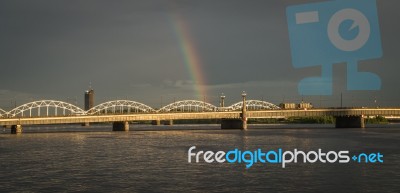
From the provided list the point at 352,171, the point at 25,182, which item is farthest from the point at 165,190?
the point at 352,171

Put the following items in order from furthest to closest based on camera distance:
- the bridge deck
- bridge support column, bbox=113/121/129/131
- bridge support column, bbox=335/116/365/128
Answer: bridge support column, bbox=335/116/365/128, bridge support column, bbox=113/121/129/131, the bridge deck

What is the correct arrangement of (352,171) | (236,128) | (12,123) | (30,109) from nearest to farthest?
(352,171) < (12,123) < (30,109) < (236,128)

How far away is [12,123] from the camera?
14500 cm

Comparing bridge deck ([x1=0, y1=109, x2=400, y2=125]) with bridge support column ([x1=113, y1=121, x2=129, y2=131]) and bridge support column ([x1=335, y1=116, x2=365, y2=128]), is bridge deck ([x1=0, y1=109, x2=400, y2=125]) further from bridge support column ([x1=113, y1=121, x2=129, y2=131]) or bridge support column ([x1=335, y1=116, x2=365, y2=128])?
bridge support column ([x1=335, y1=116, x2=365, y2=128])

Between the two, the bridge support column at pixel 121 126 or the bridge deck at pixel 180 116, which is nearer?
the bridge deck at pixel 180 116

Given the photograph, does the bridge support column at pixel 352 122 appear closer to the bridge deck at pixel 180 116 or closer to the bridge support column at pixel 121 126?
the bridge deck at pixel 180 116

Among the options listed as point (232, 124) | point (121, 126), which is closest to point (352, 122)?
point (232, 124)

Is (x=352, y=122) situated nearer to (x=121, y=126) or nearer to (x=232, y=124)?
(x=232, y=124)

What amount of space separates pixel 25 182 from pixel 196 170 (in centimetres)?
1264

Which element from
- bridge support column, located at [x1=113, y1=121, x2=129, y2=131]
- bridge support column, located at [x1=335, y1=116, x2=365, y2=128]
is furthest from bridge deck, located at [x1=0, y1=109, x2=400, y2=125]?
bridge support column, located at [x1=335, y1=116, x2=365, y2=128]

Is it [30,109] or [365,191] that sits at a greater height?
[30,109]

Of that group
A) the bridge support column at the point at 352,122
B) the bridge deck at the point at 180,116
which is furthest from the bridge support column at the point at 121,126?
the bridge support column at the point at 352,122

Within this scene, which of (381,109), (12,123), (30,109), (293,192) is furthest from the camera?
(381,109)

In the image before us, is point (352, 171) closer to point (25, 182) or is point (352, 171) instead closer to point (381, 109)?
point (25, 182)
